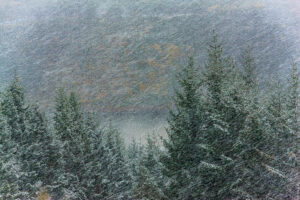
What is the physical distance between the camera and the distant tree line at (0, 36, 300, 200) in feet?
46.1

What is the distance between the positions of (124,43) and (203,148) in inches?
1480

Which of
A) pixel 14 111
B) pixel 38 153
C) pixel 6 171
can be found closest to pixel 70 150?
pixel 38 153

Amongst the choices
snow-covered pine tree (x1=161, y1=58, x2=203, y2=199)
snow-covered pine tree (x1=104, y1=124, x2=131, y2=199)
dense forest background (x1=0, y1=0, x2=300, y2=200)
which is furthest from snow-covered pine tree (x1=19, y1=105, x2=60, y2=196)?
snow-covered pine tree (x1=161, y1=58, x2=203, y2=199)

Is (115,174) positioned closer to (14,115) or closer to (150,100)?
(14,115)

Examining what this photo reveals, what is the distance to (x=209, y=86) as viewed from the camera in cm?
1670

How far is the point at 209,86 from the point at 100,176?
1013 centimetres

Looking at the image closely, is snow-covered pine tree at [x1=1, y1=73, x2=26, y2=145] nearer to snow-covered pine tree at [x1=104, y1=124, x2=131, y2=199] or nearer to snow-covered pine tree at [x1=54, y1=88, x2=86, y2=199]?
snow-covered pine tree at [x1=54, y1=88, x2=86, y2=199]

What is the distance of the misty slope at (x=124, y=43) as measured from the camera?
136 feet

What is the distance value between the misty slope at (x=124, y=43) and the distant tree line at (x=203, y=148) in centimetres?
1744

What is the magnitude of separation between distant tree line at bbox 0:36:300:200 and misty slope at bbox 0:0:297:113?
1744 centimetres

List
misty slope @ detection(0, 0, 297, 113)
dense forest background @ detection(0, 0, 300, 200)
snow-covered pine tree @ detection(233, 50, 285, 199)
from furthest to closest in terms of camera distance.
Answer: misty slope @ detection(0, 0, 297, 113)
dense forest background @ detection(0, 0, 300, 200)
snow-covered pine tree @ detection(233, 50, 285, 199)

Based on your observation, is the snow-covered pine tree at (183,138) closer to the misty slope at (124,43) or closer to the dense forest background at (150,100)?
the dense forest background at (150,100)

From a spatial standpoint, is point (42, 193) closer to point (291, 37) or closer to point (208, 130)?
point (208, 130)

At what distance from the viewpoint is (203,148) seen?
15430 millimetres
